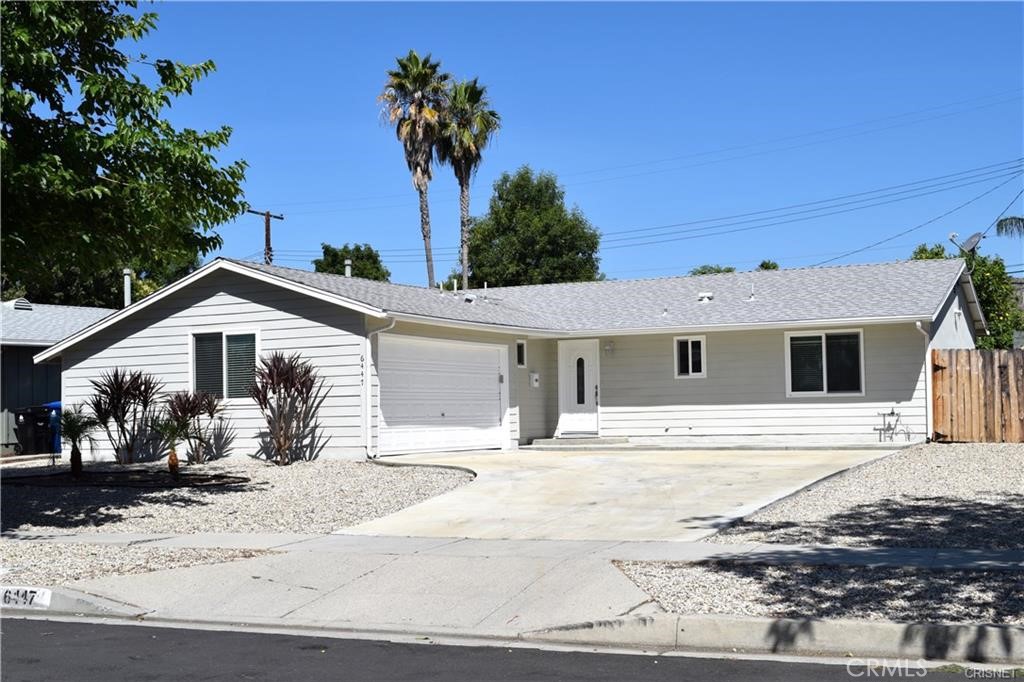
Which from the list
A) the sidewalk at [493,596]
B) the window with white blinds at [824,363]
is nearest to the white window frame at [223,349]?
the sidewalk at [493,596]

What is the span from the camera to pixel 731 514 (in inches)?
521

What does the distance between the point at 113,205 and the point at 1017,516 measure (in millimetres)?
11306

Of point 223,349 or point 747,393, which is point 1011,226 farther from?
point 223,349

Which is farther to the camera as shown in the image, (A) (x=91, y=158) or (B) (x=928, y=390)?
(B) (x=928, y=390)

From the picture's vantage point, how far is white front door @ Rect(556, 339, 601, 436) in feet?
84.1

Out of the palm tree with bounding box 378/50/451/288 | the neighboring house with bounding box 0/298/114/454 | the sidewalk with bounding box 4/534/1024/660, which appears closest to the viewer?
the sidewalk with bounding box 4/534/1024/660

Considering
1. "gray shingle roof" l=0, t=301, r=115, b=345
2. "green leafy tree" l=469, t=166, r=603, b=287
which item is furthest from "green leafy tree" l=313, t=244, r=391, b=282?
"gray shingle roof" l=0, t=301, r=115, b=345

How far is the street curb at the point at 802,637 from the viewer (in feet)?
24.4

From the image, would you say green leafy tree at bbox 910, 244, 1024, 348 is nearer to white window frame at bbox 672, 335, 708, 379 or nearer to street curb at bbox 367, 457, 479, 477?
white window frame at bbox 672, 335, 708, 379

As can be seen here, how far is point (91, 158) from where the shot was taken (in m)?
13.9

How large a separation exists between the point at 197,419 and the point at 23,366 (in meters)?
A: 9.91

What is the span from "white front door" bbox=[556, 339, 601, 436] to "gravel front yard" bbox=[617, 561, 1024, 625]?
15641mm

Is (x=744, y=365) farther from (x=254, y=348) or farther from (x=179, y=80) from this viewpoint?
(x=179, y=80)

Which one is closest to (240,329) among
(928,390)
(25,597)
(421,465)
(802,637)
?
(421,465)
